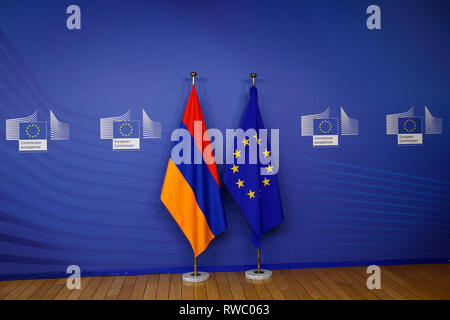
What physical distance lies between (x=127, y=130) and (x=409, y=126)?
2596 millimetres

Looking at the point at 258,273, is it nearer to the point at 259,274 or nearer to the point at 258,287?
the point at 259,274

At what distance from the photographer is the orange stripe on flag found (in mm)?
3355

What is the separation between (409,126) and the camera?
3811 mm

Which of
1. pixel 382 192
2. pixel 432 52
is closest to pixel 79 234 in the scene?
pixel 382 192

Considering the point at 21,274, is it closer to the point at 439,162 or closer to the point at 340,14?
the point at 340,14

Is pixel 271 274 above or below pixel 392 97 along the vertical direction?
below

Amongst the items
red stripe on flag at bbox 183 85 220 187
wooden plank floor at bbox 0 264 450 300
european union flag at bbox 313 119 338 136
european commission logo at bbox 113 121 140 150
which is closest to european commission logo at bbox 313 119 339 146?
european union flag at bbox 313 119 338 136

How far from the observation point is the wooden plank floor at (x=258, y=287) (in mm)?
2947

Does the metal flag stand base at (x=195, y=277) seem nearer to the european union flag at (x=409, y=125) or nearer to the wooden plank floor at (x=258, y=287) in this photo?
the wooden plank floor at (x=258, y=287)

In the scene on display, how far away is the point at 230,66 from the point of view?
362 centimetres

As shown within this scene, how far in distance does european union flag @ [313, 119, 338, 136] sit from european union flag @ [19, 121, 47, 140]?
7.77 feet

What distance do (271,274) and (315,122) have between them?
141 centimetres

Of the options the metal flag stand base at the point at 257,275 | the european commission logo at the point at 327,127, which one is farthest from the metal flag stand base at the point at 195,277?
the european commission logo at the point at 327,127
